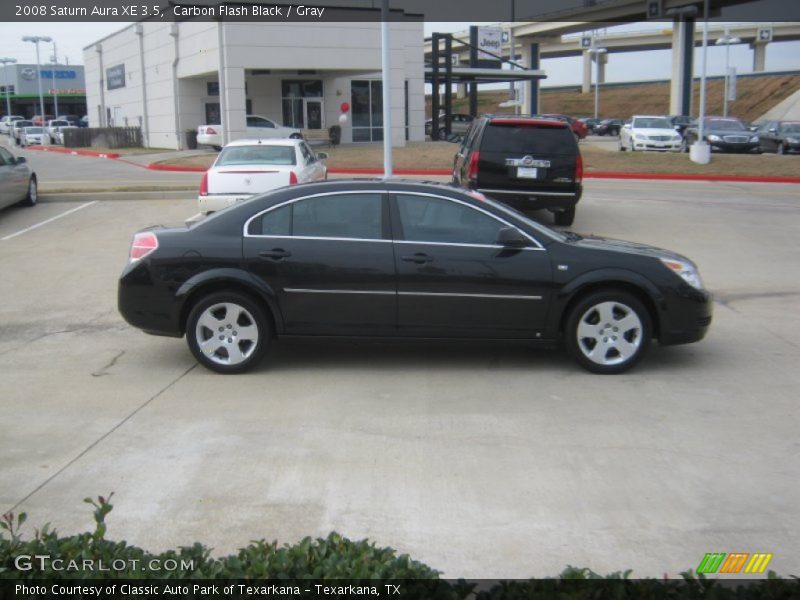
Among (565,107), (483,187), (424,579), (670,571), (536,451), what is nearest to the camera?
(424,579)

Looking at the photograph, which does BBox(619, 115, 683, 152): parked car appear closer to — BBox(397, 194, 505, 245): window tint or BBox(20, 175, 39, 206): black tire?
BBox(20, 175, 39, 206): black tire

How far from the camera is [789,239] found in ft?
48.5

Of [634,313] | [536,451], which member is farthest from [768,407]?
[536,451]

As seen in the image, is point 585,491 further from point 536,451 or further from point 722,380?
point 722,380

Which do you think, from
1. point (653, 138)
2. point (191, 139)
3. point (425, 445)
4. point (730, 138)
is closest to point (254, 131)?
point (191, 139)

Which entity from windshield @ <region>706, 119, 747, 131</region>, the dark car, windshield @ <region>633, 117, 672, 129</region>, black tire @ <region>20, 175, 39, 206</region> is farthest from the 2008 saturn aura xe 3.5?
windshield @ <region>706, 119, 747, 131</region>

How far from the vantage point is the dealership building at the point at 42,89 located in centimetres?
9944

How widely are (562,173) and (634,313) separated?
731cm

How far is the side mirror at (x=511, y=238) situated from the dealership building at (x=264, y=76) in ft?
102

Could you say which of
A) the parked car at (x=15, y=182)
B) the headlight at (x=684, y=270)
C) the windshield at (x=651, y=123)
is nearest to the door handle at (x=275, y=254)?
the headlight at (x=684, y=270)

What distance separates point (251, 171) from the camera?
557 inches

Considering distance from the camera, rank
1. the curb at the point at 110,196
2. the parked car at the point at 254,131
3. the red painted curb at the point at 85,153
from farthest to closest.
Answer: the red painted curb at the point at 85,153 → the parked car at the point at 254,131 → the curb at the point at 110,196

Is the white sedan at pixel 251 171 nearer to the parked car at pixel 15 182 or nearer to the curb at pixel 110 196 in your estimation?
the curb at pixel 110 196

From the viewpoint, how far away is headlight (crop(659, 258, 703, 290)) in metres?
7.65
